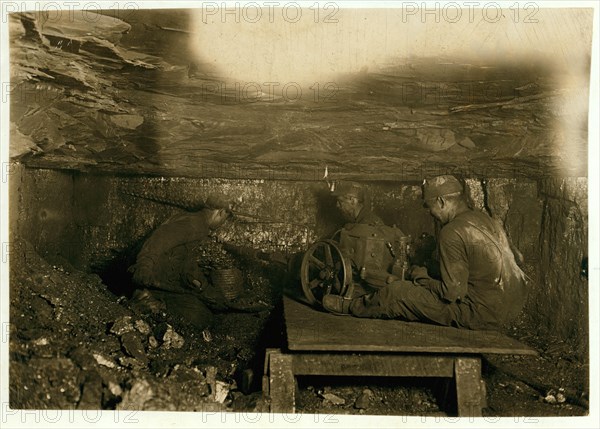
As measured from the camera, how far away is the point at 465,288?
4.52 m

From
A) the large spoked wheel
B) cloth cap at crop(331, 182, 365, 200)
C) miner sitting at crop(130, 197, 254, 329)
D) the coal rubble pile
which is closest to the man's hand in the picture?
the large spoked wheel

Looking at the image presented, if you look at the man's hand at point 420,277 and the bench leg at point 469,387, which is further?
the man's hand at point 420,277

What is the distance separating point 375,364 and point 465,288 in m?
1.02

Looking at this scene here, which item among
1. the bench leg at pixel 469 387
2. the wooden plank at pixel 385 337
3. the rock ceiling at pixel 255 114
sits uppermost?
the rock ceiling at pixel 255 114

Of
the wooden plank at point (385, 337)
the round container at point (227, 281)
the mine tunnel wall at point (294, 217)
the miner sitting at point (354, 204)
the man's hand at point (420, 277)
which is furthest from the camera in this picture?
the round container at point (227, 281)

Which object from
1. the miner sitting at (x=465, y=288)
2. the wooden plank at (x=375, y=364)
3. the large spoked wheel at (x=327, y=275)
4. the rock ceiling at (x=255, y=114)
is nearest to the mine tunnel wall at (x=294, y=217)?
the rock ceiling at (x=255, y=114)

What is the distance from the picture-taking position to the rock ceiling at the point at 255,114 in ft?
11.8

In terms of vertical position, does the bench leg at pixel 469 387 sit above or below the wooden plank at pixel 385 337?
below

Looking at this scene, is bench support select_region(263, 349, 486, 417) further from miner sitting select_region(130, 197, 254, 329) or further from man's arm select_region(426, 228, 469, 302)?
miner sitting select_region(130, 197, 254, 329)

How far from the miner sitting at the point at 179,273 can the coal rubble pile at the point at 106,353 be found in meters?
0.18

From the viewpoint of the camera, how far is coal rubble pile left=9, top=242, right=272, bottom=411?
3.81 m

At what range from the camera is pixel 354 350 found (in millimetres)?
4000

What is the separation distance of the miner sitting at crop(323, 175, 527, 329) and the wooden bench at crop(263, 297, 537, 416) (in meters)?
0.37

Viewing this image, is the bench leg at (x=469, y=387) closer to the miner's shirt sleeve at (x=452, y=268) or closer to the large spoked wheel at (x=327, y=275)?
the miner's shirt sleeve at (x=452, y=268)
